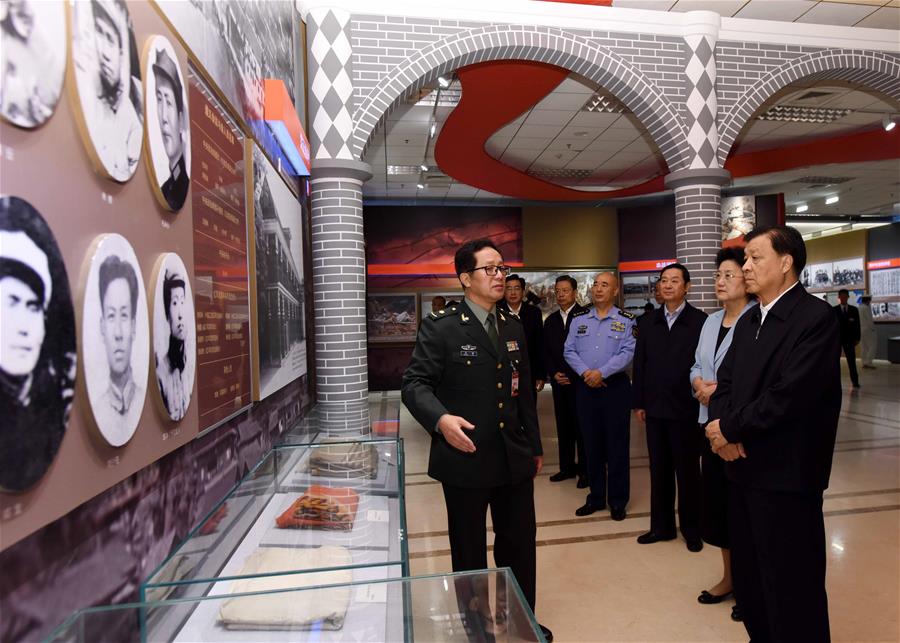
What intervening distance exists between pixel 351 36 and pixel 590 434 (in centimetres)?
368

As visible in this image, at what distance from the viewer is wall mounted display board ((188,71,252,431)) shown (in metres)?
1.96

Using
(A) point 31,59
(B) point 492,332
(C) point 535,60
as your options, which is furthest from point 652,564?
(C) point 535,60

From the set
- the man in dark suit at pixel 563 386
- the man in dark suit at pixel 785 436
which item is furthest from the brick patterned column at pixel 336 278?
the man in dark suit at pixel 785 436

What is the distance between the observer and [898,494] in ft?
13.2

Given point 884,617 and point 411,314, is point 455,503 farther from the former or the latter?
point 411,314

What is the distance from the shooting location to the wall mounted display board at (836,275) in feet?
48.6

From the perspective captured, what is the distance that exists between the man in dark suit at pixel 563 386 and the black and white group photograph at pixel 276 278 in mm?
2192

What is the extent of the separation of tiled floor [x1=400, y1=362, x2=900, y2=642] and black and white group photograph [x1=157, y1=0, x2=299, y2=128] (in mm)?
2667

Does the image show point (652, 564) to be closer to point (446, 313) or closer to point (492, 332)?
point (492, 332)

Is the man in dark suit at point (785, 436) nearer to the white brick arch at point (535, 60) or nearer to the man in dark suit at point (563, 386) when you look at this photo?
the man in dark suit at point (563, 386)

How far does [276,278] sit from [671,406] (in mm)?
2425

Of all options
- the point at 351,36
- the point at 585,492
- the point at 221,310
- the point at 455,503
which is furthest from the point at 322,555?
the point at 351,36

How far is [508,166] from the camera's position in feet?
30.1

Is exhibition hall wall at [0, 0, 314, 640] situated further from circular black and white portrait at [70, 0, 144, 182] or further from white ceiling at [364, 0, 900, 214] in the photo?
white ceiling at [364, 0, 900, 214]
